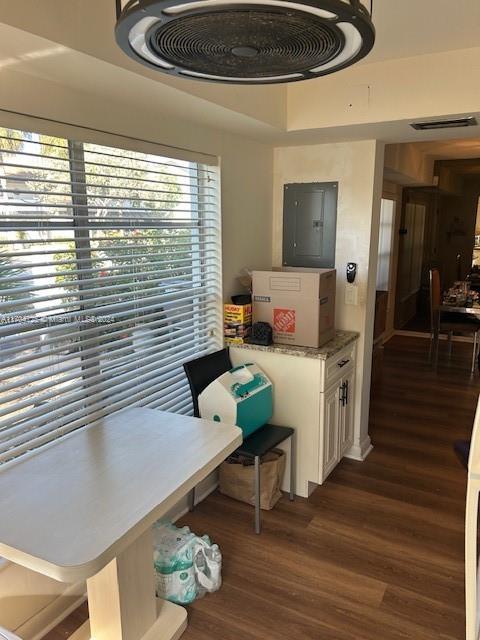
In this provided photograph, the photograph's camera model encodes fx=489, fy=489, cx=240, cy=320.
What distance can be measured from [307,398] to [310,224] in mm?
1225

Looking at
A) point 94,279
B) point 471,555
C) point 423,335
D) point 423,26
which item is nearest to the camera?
point 471,555

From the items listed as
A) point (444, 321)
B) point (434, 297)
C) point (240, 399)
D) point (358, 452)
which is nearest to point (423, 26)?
point (240, 399)

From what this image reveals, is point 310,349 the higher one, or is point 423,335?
point 310,349

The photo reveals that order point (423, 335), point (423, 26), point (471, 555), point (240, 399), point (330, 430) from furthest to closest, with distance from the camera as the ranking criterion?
1. point (423, 335)
2. point (330, 430)
3. point (240, 399)
4. point (423, 26)
5. point (471, 555)

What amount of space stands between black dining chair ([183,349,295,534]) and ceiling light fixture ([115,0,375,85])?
175 cm

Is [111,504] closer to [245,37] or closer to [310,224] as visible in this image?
[245,37]

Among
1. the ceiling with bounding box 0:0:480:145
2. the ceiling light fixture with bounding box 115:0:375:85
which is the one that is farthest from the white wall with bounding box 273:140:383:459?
the ceiling light fixture with bounding box 115:0:375:85

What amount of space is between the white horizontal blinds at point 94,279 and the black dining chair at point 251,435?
117 mm

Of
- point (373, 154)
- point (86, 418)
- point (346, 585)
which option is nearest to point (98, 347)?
point (86, 418)

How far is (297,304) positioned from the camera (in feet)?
9.32

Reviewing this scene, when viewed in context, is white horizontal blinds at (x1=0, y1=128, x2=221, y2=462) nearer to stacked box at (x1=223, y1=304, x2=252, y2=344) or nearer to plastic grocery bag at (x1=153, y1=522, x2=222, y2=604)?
stacked box at (x1=223, y1=304, x2=252, y2=344)

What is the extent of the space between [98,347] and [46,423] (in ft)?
1.25

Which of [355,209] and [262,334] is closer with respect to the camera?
[262,334]

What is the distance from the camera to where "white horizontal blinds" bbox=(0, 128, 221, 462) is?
1794 millimetres
